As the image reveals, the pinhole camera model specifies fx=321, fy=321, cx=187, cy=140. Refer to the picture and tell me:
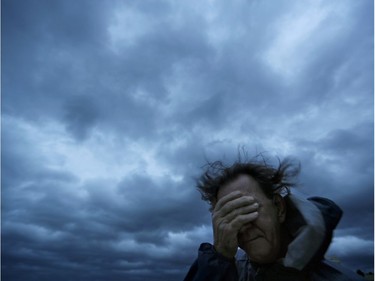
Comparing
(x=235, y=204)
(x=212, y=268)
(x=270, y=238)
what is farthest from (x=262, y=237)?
(x=212, y=268)

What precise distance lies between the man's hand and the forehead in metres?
0.28

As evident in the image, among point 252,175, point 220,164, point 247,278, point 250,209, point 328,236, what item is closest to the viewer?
point 328,236

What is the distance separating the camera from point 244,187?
159 inches

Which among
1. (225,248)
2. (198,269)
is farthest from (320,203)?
(198,269)

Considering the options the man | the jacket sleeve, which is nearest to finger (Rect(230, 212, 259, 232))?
the man

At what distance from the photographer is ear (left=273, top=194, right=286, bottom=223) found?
12.6ft

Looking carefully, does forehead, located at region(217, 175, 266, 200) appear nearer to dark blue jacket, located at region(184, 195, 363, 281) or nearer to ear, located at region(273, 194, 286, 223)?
ear, located at region(273, 194, 286, 223)

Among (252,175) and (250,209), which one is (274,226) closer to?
(250,209)

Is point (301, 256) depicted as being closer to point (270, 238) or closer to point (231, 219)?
point (270, 238)

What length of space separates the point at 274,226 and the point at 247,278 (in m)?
0.82

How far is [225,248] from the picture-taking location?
143 inches

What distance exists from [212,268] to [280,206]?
44.7 inches

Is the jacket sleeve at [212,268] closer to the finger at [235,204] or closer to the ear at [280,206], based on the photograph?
the finger at [235,204]

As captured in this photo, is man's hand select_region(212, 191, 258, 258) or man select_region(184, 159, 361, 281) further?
man's hand select_region(212, 191, 258, 258)
